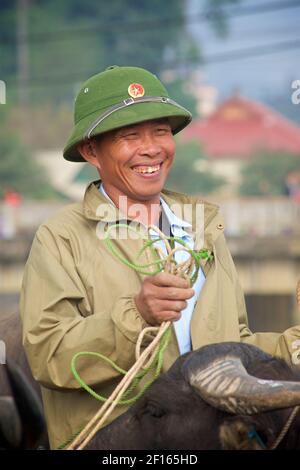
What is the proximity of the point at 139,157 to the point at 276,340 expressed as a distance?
3.71 feet

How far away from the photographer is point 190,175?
71.0 m

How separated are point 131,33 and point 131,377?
85.3m

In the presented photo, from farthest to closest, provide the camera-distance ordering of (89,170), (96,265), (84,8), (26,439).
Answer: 1. (84,8)
2. (89,170)
3. (26,439)
4. (96,265)

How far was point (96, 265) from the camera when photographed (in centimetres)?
590

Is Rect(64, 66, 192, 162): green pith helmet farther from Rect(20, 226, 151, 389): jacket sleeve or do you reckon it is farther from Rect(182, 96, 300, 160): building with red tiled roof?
Rect(182, 96, 300, 160): building with red tiled roof

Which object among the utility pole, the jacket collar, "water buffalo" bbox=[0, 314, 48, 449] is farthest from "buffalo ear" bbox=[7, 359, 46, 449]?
the utility pole

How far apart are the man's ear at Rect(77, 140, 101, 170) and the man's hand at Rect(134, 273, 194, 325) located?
4.00ft

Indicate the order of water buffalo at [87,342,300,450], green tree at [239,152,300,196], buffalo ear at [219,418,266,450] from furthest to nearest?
green tree at [239,152,300,196]
buffalo ear at [219,418,266,450]
water buffalo at [87,342,300,450]

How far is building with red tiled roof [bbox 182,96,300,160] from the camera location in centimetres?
8362

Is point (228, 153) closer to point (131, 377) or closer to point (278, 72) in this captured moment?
point (278, 72)

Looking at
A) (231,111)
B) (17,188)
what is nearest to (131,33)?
(231,111)

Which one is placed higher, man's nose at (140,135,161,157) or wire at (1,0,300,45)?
wire at (1,0,300,45)

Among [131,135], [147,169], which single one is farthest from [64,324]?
[131,135]

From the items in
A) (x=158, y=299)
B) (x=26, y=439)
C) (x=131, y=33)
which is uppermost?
(x=131, y=33)
